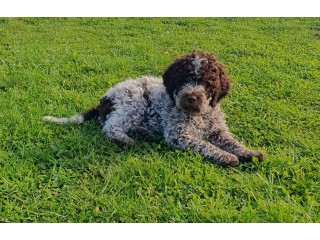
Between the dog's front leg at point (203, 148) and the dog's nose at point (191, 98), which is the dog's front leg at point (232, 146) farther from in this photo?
the dog's nose at point (191, 98)

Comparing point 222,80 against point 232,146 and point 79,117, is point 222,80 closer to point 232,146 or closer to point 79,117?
point 232,146

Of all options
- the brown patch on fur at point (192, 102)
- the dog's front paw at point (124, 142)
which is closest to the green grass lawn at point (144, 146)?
the dog's front paw at point (124, 142)

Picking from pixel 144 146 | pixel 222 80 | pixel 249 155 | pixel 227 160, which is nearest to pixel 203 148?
pixel 227 160

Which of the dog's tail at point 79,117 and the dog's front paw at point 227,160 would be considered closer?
the dog's front paw at point 227,160

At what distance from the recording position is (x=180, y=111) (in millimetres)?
4062

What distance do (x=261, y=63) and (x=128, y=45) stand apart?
10.4 ft

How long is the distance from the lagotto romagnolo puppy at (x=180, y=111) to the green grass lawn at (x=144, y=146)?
164mm

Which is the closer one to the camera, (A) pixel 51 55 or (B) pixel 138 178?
(B) pixel 138 178

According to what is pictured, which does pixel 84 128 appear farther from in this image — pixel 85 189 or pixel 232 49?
pixel 232 49

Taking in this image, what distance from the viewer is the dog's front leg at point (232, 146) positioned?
3.53 metres

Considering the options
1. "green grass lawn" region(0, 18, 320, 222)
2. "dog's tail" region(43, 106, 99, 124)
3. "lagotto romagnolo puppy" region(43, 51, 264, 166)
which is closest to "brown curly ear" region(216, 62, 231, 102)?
"lagotto romagnolo puppy" region(43, 51, 264, 166)

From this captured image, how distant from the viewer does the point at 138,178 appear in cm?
326

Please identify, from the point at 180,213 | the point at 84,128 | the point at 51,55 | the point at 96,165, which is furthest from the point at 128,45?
the point at 180,213

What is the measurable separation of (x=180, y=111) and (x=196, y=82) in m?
0.57
